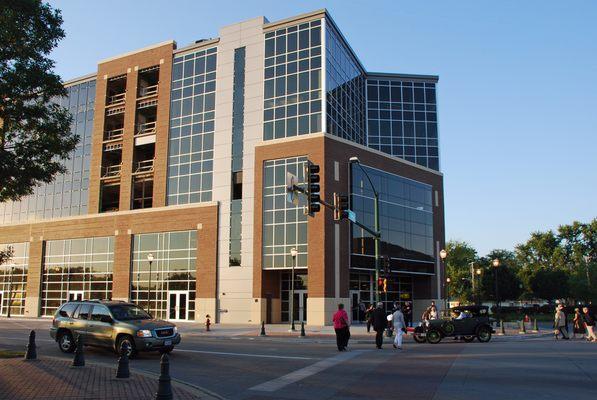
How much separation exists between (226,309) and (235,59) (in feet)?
70.5

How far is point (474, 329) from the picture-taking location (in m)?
24.2

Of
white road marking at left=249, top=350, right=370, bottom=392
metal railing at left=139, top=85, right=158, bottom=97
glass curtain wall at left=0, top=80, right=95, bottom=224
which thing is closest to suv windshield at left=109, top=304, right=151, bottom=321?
white road marking at left=249, top=350, right=370, bottom=392

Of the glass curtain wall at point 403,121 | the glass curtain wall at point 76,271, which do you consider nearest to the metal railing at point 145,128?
the glass curtain wall at point 76,271

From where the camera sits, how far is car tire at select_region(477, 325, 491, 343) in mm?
24188

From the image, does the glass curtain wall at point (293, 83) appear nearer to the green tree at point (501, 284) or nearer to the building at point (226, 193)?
the building at point (226, 193)

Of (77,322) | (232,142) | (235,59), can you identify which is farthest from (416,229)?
(77,322)

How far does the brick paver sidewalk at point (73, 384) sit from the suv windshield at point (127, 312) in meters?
3.61

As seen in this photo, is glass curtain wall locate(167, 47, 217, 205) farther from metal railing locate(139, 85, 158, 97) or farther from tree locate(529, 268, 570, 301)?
tree locate(529, 268, 570, 301)

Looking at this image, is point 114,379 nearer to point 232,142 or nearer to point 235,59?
point 232,142

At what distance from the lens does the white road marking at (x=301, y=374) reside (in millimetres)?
11711

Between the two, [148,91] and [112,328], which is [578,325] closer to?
[112,328]

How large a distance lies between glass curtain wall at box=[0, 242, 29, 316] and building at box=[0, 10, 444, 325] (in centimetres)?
17

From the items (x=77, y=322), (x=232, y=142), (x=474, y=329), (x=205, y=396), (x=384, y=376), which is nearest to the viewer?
(x=205, y=396)

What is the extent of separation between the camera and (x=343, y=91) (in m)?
48.7
